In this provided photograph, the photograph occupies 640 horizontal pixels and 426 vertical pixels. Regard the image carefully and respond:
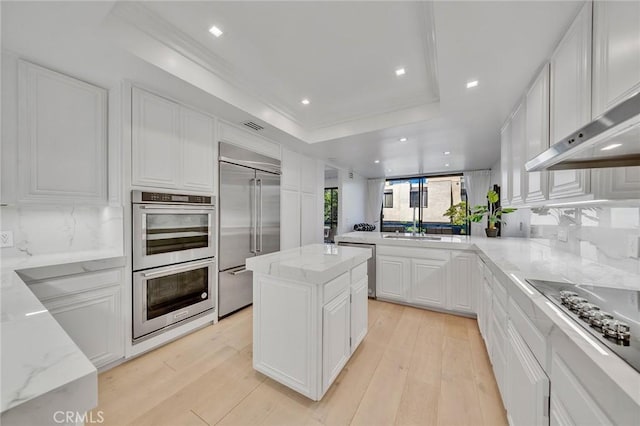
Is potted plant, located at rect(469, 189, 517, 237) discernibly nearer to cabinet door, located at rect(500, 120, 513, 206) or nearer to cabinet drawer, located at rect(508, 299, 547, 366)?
cabinet door, located at rect(500, 120, 513, 206)

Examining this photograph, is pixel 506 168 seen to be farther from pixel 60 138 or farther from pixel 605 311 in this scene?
pixel 60 138

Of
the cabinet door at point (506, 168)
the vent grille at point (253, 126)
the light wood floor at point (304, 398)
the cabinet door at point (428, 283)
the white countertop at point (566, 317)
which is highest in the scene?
the vent grille at point (253, 126)

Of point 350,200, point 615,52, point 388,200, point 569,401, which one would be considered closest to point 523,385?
point 569,401

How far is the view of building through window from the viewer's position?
6.34 metres

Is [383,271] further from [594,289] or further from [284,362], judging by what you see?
[594,289]

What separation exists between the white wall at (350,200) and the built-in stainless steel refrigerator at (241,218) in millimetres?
2469

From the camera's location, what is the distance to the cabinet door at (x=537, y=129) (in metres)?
1.63

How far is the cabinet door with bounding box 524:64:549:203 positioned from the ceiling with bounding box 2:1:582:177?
5.7 inches

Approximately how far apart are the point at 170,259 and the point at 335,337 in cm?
167

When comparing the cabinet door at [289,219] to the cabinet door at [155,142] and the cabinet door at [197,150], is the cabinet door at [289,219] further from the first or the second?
the cabinet door at [155,142]

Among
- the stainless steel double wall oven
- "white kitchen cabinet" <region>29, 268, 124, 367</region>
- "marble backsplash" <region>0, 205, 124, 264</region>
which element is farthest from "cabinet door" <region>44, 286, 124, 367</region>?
"marble backsplash" <region>0, 205, 124, 264</region>

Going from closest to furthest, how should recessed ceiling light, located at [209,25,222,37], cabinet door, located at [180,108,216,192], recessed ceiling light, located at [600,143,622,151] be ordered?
recessed ceiling light, located at [600,143,622,151] → recessed ceiling light, located at [209,25,222,37] → cabinet door, located at [180,108,216,192]

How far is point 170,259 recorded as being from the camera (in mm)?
2205

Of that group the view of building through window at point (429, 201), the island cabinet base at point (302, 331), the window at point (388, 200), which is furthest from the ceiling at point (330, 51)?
the window at point (388, 200)
